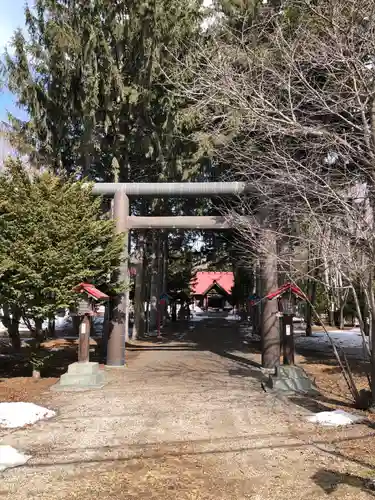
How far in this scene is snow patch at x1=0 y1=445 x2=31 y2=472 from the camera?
5.64 m

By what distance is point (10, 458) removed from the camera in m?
5.84

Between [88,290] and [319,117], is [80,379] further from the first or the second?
[319,117]

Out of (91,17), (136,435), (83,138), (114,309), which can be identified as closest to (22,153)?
(83,138)

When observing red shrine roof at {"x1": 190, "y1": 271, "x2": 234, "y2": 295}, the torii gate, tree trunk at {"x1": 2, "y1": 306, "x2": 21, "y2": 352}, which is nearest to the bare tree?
the torii gate

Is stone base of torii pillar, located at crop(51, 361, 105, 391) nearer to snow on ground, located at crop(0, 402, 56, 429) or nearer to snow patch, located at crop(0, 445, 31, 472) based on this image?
snow on ground, located at crop(0, 402, 56, 429)

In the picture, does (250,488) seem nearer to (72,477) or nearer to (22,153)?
(72,477)

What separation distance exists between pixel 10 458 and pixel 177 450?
6.84ft

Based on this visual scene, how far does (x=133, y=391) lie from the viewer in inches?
415

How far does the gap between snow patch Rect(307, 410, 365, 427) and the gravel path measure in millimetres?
300

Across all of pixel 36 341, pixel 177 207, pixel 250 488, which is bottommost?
pixel 250 488

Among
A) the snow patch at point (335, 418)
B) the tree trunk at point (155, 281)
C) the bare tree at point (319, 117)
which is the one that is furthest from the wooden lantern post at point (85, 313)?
the tree trunk at point (155, 281)

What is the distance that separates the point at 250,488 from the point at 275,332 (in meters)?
9.04

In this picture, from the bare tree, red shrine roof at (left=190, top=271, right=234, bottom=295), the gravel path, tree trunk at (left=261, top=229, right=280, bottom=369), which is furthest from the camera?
red shrine roof at (left=190, top=271, right=234, bottom=295)

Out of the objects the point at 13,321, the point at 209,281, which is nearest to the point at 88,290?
the point at 13,321
